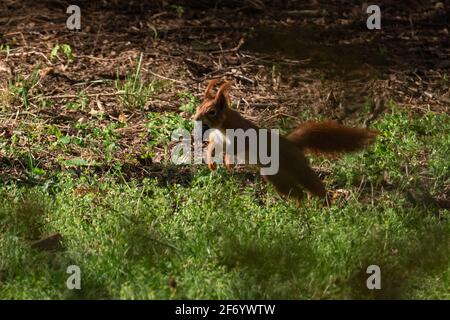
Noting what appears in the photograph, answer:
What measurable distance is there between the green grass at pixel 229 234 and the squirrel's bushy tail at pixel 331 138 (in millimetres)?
194

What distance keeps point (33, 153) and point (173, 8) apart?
263 centimetres

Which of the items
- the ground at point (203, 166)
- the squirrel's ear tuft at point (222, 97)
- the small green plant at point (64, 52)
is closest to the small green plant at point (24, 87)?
the ground at point (203, 166)

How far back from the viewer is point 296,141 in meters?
6.66

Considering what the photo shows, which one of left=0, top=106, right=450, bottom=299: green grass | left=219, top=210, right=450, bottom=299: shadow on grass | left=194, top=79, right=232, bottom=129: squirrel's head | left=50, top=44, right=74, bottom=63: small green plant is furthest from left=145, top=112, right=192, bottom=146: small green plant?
left=219, top=210, right=450, bottom=299: shadow on grass

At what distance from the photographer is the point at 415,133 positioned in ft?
23.7

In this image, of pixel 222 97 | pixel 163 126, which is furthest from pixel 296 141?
pixel 163 126

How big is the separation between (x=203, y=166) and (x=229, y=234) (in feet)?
4.54

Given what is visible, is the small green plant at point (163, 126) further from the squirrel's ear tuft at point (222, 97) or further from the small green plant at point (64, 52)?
the small green plant at point (64, 52)

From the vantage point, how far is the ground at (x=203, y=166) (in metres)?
5.15

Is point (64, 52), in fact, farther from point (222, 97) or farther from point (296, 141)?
point (296, 141)

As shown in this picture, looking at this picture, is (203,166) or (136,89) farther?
(136,89)

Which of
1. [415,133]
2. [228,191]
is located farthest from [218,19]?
[228,191]

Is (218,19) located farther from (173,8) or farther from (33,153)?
(33,153)

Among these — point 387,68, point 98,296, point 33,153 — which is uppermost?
point 387,68
